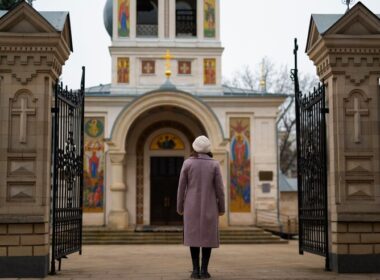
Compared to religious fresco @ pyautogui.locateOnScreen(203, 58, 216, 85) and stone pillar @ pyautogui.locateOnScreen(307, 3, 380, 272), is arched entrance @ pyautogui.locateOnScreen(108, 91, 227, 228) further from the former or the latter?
stone pillar @ pyautogui.locateOnScreen(307, 3, 380, 272)

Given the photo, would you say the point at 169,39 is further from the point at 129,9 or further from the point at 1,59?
the point at 1,59

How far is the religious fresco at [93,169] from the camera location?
83.1 feet

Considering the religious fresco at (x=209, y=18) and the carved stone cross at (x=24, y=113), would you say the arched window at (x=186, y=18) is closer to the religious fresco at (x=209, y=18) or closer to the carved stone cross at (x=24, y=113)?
the religious fresco at (x=209, y=18)

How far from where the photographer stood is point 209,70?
90.2 ft

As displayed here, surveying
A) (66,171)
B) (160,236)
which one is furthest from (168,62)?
(66,171)

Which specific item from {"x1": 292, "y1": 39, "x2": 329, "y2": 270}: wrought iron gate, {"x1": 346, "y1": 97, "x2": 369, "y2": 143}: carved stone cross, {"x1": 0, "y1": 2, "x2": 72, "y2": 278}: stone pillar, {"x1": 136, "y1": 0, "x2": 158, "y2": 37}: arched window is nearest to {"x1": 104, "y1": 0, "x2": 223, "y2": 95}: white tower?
{"x1": 136, "y1": 0, "x2": 158, "y2": 37}: arched window

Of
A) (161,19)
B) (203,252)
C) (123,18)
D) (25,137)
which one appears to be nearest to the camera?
(203,252)

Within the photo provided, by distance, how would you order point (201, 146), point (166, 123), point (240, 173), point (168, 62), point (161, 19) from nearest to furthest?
point (201, 146), point (240, 173), point (168, 62), point (166, 123), point (161, 19)

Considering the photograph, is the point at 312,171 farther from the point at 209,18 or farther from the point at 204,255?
the point at 209,18

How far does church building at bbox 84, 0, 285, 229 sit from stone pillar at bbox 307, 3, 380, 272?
1384 centimetres

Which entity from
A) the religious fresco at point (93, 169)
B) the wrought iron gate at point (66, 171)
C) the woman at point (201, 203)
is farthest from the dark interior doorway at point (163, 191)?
the woman at point (201, 203)

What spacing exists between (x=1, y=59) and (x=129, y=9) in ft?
58.2

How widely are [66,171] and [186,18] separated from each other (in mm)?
18201

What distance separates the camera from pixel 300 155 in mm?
11820
